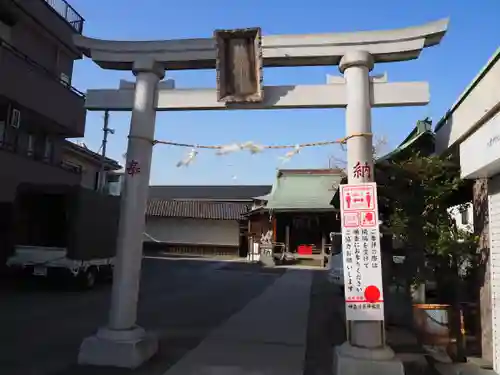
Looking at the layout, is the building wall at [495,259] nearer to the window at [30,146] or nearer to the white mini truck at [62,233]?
the white mini truck at [62,233]

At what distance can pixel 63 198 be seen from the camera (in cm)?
1424

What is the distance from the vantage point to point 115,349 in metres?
6.13

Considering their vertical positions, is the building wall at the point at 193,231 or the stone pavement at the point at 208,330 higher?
the building wall at the point at 193,231

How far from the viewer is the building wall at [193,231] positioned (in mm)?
34750

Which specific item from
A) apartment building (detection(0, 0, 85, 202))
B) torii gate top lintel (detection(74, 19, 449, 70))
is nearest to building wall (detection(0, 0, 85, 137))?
apartment building (detection(0, 0, 85, 202))

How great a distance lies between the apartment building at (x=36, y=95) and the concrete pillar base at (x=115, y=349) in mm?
10222

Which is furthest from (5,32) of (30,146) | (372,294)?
(372,294)

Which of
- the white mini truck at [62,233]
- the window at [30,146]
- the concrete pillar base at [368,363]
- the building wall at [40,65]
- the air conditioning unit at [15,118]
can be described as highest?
the building wall at [40,65]

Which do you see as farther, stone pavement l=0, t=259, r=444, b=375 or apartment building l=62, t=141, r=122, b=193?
apartment building l=62, t=141, r=122, b=193

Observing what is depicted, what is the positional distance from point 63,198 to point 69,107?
554cm

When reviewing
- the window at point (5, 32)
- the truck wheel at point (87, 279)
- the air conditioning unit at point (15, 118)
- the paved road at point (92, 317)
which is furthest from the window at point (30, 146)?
the paved road at point (92, 317)

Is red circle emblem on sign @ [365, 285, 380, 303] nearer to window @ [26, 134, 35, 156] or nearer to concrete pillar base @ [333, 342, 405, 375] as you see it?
concrete pillar base @ [333, 342, 405, 375]

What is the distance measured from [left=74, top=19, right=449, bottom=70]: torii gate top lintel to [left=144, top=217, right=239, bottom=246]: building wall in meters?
28.1

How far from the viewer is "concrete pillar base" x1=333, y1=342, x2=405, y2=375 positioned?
215 inches
